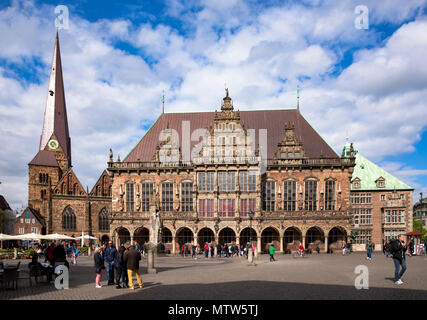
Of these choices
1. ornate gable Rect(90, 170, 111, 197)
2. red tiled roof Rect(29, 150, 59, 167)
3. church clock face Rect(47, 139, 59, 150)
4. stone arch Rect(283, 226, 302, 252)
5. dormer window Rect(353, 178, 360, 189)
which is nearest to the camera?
stone arch Rect(283, 226, 302, 252)

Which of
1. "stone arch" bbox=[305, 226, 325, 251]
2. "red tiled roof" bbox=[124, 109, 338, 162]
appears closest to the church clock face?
"red tiled roof" bbox=[124, 109, 338, 162]

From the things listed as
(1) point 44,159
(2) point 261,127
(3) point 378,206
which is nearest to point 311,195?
(2) point 261,127

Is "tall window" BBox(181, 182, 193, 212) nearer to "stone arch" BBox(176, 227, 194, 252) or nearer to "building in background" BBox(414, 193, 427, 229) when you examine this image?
"stone arch" BBox(176, 227, 194, 252)

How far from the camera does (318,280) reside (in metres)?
16.0

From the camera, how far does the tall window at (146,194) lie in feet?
157

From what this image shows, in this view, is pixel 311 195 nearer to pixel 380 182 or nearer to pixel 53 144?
pixel 380 182

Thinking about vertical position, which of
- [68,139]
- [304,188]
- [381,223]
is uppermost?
[68,139]

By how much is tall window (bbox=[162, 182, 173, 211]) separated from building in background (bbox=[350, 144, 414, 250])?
24.1 meters

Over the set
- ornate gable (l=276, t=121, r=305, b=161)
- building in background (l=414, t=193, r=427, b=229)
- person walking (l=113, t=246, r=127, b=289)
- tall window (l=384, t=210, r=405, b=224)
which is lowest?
building in background (l=414, t=193, r=427, b=229)

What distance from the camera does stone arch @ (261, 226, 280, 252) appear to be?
4603 centimetres

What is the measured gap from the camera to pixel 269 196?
152 feet
